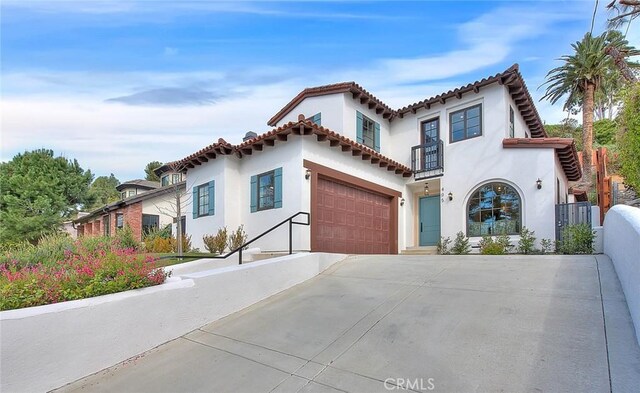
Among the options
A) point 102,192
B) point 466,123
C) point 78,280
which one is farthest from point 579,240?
point 102,192

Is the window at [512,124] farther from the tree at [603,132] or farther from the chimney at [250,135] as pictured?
the tree at [603,132]

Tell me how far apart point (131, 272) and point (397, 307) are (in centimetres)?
377

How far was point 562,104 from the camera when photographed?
19.6 metres

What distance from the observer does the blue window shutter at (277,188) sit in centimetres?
1008

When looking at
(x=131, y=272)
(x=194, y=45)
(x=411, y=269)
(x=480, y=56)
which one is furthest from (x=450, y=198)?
(x=131, y=272)

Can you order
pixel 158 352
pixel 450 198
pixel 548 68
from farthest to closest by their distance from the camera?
pixel 548 68
pixel 450 198
pixel 158 352

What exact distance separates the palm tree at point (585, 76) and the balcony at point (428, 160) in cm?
1080

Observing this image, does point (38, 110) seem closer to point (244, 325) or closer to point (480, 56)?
point (244, 325)

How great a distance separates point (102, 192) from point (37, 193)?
13198mm

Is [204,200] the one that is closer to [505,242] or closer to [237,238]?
[237,238]

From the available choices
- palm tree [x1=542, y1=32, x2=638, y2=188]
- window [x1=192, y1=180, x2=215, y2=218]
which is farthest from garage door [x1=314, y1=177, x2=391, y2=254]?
palm tree [x1=542, y1=32, x2=638, y2=188]

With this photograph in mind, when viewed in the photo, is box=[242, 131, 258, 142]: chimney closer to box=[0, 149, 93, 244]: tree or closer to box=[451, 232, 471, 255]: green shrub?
box=[451, 232, 471, 255]: green shrub

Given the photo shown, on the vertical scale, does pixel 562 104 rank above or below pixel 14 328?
above

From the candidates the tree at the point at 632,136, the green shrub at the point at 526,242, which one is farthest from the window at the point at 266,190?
the tree at the point at 632,136
